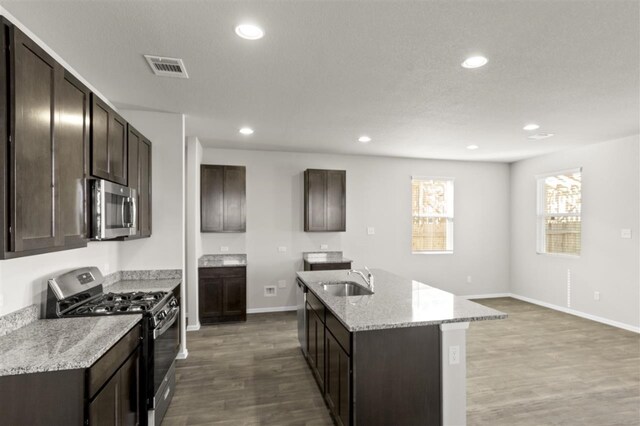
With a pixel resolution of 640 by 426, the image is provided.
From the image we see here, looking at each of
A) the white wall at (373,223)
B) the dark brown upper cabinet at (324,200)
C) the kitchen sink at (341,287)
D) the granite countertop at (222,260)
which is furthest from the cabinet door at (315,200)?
the kitchen sink at (341,287)

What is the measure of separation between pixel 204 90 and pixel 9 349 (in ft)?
7.58

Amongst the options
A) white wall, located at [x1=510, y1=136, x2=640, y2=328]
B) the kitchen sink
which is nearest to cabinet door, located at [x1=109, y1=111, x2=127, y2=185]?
the kitchen sink

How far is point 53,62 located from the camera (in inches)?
72.0

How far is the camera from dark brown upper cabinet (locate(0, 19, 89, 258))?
1480 millimetres

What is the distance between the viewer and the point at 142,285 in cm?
325

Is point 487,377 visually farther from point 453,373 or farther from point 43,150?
point 43,150

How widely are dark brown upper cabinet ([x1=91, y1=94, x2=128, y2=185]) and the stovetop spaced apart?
3.06 feet

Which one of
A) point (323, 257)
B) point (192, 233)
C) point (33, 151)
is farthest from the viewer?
point (323, 257)

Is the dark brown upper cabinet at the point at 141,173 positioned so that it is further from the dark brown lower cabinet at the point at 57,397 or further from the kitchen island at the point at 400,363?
the kitchen island at the point at 400,363

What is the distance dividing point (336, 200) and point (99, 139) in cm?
374

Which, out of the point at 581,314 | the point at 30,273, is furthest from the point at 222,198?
the point at 581,314

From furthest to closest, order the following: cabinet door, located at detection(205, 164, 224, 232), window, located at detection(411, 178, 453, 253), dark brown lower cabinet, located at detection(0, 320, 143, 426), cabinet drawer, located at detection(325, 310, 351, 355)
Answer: window, located at detection(411, 178, 453, 253), cabinet door, located at detection(205, 164, 224, 232), cabinet drawer, located at detection(325, 310, 351, 355), dark brown lower cabinet, located at detection(0, 320, 143, 426)

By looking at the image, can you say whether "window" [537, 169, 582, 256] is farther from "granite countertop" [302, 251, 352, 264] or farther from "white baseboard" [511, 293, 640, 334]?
"granite countertop" [302, 251, 352, 264]

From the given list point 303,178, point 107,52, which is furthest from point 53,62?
point 303,178
